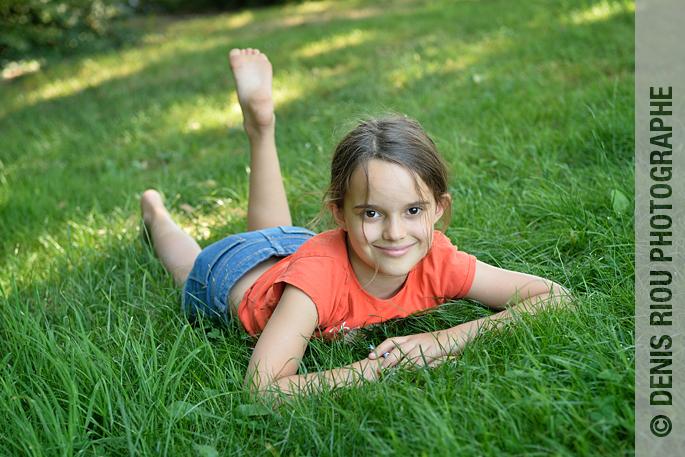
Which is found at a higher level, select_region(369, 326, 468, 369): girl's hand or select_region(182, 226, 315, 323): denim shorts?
select_region(182, 226, 315, 323): denim shorts

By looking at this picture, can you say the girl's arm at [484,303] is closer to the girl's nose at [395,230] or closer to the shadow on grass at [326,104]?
the girl's nose at [395,230]

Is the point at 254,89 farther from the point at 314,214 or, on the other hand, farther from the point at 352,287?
the point at 352,287

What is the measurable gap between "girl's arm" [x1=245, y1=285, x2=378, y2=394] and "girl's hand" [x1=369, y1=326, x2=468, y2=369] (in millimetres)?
64

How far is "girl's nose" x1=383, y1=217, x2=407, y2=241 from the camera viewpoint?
1773 mm

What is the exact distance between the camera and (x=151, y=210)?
3.11 metres

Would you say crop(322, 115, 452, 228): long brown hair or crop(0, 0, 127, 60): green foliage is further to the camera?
crop(0, 0, 127, 60): green foliage

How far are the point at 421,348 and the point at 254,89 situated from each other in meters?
1.66

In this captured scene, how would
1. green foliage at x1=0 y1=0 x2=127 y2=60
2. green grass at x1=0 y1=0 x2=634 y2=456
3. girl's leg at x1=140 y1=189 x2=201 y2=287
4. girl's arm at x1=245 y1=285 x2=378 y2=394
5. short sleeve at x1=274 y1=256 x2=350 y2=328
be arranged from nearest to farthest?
green grass at x1=0 y1=0 x2=634 y2=456
girl's arm at x1=245 y1=285 x2=378 y2=394
short sleeve at x1=274 y1=256 x2=350 y2=328
girl's leg at x1=140 y1=189 x2=201 y2=287
green foliage at x1=0 y1=0 x2=127 y2=60

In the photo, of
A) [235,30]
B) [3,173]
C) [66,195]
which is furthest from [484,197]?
[235,30]

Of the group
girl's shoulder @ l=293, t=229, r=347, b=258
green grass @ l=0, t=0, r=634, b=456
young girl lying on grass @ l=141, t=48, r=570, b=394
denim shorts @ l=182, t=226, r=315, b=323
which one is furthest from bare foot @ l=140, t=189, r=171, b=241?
girl's shoulder @ l=293, t=229, r=347, b=258

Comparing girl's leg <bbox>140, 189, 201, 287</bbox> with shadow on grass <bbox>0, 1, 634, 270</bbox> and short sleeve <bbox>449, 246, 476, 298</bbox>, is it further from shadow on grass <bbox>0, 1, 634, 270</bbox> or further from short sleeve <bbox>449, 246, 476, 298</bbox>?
short sleeve <bbox>449, 246, 476, 298</bbox>

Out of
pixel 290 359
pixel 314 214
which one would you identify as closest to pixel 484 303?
pixel 290 359

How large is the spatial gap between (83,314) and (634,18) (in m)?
5.11

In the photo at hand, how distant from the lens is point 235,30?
938cm
